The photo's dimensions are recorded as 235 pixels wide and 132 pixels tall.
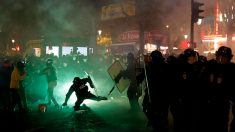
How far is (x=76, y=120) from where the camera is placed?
7.95m

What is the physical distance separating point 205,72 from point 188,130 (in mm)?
1237

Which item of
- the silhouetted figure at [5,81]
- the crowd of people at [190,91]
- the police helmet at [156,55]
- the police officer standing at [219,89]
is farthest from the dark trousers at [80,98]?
the police officer standing at [219,89]

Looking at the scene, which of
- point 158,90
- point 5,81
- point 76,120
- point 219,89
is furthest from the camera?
point 5,81

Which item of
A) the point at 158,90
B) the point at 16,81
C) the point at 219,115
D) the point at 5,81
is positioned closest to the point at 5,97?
the point at 5,81

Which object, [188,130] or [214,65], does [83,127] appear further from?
[214,65]

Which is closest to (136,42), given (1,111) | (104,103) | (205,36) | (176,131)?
(205,36)

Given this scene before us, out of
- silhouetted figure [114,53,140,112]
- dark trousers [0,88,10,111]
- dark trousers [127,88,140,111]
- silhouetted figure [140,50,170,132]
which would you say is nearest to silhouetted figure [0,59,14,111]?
dark trousers [0,88,10,111]

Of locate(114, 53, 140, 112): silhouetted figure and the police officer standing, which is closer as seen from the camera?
the police officer standing

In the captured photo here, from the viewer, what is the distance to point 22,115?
872cm

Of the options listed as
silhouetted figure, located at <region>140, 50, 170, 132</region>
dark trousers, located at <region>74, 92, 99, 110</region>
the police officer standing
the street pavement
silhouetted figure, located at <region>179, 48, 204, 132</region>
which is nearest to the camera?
the police officer standing

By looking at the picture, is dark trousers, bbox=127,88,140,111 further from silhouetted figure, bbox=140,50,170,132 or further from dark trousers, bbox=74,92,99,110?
silhouetted figure, bbox=140,50,170,132

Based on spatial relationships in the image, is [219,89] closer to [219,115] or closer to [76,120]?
[219,115]

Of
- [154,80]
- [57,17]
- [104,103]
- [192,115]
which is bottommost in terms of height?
[104,103]

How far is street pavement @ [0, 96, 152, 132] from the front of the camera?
6953mm
